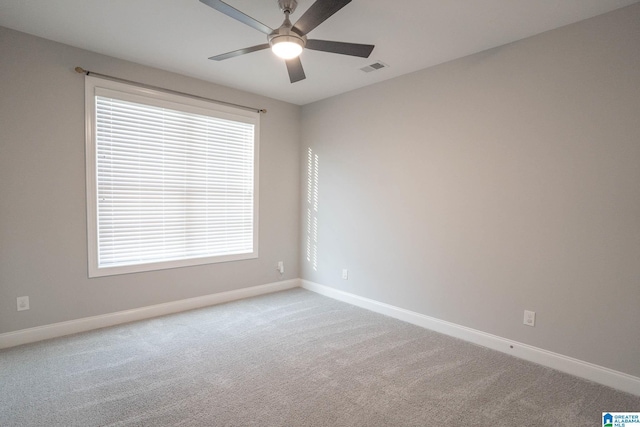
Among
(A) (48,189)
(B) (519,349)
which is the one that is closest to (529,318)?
(B) (519,349)

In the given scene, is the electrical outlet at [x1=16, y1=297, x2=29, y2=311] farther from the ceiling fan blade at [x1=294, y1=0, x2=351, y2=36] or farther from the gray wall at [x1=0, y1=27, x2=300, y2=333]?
the ceiling fan blade at [x1=294, y1=0, x2=351, y2=36]

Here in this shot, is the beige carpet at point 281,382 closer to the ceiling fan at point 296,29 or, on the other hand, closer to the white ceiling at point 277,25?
the ceiling fan at point 296,29

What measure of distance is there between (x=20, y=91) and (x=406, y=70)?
3.57 metres

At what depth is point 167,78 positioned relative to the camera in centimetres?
356

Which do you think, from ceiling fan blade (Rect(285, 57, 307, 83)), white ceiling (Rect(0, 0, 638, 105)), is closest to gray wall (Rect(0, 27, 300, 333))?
white ceiling (Rect(0, 0, 638, 105))

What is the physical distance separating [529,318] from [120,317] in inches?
152

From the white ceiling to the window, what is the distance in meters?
0.51

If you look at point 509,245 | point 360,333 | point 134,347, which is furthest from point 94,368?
point 509,245

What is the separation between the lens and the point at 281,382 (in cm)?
231

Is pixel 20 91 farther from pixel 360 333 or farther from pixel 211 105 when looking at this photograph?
pixel 360 333

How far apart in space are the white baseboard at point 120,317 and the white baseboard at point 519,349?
1466 millimetres

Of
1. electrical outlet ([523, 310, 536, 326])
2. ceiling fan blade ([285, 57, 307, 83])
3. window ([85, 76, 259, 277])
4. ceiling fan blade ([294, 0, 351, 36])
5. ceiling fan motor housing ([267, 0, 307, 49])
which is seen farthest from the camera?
window ([85, 76, 259, 277])

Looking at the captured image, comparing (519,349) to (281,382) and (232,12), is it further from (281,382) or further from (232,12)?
(232,12)

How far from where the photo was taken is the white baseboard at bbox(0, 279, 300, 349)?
9.30 feet
